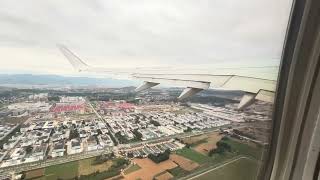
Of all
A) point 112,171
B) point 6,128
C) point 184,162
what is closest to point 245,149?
point 184,162

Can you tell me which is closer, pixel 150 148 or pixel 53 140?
pixel 53 140

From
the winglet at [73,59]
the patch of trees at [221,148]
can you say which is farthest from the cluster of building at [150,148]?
the winglet at [73,59]

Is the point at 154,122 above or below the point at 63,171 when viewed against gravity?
above

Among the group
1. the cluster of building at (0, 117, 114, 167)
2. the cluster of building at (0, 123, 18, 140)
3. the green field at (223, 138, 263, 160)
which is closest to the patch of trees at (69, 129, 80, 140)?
the cluster of building at (0, 117, 114, 167)

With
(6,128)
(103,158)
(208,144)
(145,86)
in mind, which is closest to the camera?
(6,128)

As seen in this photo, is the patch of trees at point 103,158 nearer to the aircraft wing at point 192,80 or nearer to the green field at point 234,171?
the aircraft wing at point 192,80

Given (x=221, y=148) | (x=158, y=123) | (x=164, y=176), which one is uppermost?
(x=158, y=123)

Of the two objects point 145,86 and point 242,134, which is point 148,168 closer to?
point 145,86
